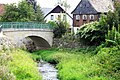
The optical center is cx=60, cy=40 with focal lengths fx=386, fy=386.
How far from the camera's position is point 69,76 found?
28.5 m

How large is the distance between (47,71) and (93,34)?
13.2 meters

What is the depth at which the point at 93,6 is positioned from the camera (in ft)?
208

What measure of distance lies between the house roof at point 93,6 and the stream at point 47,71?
887 inches

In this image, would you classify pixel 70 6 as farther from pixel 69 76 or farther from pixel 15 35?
pixel 69 76

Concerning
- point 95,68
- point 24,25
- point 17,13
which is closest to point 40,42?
point 17,13

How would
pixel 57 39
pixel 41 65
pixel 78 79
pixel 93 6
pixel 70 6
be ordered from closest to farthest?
1. pixel 78 79
2. pixel 41 65
3. pixel 57 39
4. pixel 93 6
5. pixel 70 6

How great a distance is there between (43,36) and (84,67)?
74.5 ft

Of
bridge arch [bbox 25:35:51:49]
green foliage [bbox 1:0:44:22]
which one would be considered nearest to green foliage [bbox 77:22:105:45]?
bridge arch [bbox 25:35:51:49]

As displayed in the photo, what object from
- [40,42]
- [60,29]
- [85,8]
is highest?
[85,8]

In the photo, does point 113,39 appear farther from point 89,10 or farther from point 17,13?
point 89,10

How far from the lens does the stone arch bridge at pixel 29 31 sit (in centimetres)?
4972

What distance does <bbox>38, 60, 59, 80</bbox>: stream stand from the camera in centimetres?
3145

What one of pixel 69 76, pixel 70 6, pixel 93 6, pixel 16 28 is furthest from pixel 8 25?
pixel 70 6

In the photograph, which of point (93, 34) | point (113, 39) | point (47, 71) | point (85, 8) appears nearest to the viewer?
point (47, 71)
